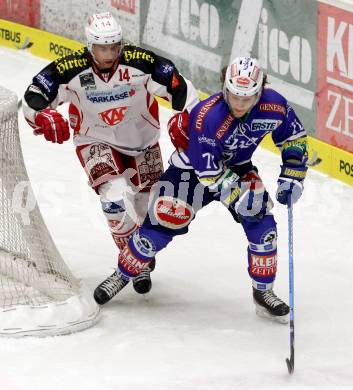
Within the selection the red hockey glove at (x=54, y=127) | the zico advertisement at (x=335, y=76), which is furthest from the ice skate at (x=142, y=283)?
the zico advertisement at (x=335, y=76)

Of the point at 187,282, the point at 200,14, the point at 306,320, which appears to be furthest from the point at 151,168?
the point at 200,14

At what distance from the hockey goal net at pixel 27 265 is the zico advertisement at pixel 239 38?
2992mm

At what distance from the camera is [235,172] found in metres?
6.55

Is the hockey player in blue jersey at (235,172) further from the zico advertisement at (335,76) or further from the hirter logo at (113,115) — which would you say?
the zico advertisement at (335,76)

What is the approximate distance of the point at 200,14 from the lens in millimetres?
10023

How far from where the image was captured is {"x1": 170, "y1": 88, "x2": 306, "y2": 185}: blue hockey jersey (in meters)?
6.26

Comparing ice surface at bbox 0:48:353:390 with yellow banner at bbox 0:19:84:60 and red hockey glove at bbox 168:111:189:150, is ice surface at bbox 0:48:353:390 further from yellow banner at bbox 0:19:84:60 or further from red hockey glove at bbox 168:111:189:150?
yellow banner at bbox 0:19:84:60

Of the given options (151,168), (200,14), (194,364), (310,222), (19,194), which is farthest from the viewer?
(200,14)

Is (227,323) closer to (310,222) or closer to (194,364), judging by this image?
(194,364)

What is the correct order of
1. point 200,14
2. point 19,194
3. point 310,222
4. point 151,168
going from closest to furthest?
point 19,194 → point 151,168 → point 310,222 → point 200,14

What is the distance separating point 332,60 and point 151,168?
223 cm

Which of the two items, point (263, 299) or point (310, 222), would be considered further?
point (310, 222)

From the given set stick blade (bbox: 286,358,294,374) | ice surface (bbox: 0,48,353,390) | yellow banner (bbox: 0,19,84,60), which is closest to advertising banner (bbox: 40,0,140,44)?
yellow banner (bbox: 0,19,84,60)

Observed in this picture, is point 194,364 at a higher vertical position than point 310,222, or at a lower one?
higher
